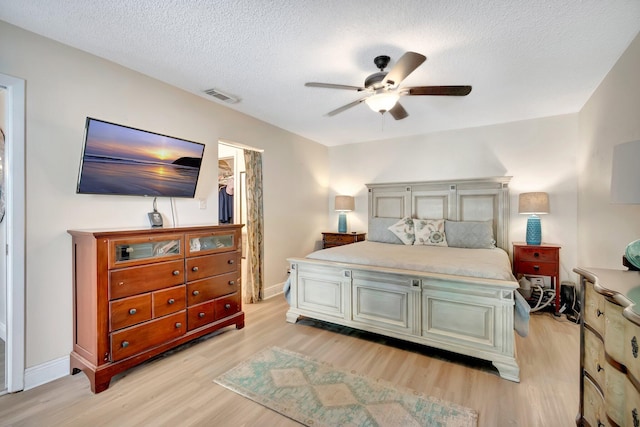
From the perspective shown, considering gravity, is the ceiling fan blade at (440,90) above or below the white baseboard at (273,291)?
above

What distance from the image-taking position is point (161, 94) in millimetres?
2895

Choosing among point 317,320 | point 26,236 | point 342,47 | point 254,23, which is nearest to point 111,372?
point 26,236

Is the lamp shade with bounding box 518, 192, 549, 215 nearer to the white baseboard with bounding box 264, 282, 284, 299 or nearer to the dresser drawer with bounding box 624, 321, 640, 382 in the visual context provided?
the dresser drawer with bounding box 624, 321, 640, 382

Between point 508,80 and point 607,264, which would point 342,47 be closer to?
point 508,80

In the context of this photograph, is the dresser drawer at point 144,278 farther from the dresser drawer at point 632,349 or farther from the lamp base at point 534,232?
the lamp base at point 534,232

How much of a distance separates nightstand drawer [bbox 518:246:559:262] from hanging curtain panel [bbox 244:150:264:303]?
3.45 metres

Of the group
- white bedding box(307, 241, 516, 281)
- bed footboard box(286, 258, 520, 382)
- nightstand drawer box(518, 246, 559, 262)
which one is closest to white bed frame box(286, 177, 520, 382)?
bed footboard box(286, 258, 520, 382)

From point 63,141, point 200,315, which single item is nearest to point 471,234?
point 200,315

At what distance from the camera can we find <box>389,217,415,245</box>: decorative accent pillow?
Result: 4.15 metres

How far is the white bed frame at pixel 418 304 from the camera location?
224 cm

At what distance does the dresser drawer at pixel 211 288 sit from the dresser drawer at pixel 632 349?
285 centimetres

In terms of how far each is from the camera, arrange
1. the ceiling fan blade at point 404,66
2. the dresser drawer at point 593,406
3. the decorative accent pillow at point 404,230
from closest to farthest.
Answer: the dresser drawer at point 593,406
the ceiling fan blade at point 404,66
the decorative accent pillow at point 404,230

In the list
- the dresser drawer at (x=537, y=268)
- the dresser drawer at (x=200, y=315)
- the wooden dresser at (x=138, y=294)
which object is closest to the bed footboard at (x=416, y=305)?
the dresser drawer at (x=200, y=315)

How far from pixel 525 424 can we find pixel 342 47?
2.86 meters
